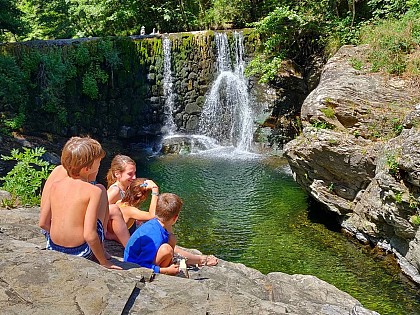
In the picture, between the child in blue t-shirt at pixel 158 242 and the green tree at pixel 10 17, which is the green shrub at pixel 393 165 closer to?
the child in blue t-shirt at pixel 158 242

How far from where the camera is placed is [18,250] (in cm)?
307

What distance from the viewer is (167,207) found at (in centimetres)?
392

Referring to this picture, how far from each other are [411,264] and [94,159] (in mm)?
5734

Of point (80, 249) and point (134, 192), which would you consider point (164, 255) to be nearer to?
point (80, 249)

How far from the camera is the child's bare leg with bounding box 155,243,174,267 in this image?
3.88m

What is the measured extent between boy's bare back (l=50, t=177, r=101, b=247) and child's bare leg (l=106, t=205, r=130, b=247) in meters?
0.79

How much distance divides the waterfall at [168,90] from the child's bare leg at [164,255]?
13.3m

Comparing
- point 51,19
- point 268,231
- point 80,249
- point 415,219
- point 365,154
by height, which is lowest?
point 268,231

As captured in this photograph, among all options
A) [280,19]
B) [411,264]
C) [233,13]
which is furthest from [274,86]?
[411,264]

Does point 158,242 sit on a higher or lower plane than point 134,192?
lower

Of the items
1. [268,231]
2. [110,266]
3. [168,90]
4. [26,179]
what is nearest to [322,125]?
[268,231]

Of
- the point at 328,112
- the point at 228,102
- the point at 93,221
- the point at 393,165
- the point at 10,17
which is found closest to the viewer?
the point at 93,221

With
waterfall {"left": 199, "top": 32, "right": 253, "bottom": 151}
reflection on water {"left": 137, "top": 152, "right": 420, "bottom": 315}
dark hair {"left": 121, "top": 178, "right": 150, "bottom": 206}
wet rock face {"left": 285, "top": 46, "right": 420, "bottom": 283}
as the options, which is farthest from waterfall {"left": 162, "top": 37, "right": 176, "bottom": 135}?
dark hair {"left": 121, "top": 178, "right": 150, "bottom": 206}

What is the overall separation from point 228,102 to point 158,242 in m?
13.3
